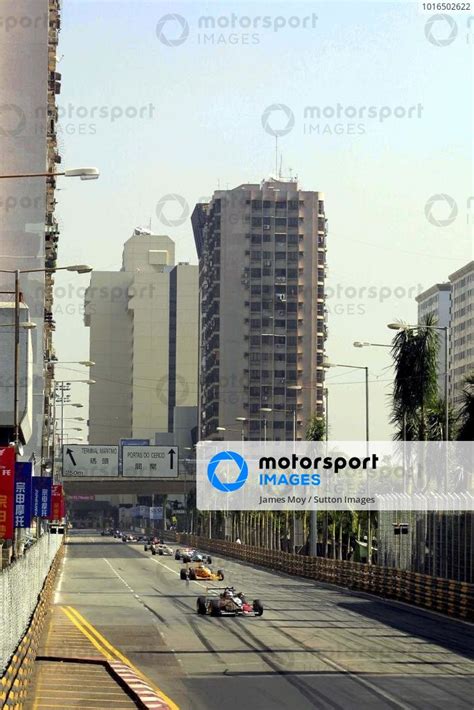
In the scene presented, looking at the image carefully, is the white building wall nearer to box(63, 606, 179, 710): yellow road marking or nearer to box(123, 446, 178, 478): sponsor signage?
box(123, 446, 178, 478): sponsor signage

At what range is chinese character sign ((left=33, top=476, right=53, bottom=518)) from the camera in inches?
2413

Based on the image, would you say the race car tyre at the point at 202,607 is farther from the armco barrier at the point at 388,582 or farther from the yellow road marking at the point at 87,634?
the armco barrier at the point at 388,582

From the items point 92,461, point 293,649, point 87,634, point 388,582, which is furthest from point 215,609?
point 92,461

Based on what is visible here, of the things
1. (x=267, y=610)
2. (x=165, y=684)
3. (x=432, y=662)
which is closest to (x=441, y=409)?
(x=267, y=610)

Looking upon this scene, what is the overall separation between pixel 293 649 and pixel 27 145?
2636 inches

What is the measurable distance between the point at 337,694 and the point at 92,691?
16.5 feet

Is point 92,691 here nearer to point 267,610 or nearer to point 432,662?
point 432,662

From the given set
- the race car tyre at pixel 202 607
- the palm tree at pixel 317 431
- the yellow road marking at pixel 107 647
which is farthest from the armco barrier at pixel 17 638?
the palm tree at pixel 317 431

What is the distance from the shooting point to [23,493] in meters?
50.2

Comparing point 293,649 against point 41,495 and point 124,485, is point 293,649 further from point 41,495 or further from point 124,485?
point 124,485

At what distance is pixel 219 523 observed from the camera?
197 m

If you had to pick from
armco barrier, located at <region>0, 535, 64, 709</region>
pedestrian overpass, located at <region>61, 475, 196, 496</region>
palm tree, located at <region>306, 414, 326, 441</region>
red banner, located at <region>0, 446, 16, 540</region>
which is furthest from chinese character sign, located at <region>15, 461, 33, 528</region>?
pedestrian overpass, located at <region>61, 475, 196, 496</region>

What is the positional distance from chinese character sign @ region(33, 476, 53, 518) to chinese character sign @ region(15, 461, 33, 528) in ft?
25.1

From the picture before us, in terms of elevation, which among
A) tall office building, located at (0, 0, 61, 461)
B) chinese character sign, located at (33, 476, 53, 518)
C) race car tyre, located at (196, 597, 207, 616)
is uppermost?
tall office building, located at (0, 0, 61, 461)
